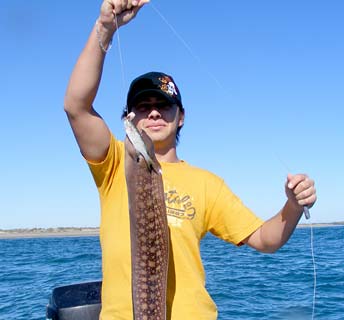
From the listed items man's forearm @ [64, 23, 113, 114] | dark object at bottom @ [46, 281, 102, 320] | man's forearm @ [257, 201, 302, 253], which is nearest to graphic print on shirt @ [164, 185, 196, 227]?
man's forearm @ [257, 201, 302, 253]

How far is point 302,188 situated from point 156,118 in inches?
40.3

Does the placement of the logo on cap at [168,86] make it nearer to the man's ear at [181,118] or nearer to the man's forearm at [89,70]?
the man's ear at [181,118]

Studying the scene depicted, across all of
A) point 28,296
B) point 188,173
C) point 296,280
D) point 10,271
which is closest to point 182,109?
point 188,173

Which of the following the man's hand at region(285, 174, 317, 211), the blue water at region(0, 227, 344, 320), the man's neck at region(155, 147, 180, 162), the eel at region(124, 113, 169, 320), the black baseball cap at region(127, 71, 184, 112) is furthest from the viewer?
the blue water at region(0, 227, 344, 320)

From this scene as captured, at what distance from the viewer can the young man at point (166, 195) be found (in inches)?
115

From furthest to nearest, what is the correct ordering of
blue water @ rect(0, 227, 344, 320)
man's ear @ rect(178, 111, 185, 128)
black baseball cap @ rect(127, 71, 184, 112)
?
blue water @ rect(0, 227, 344, 320) < man's ear @ rect(178, 111, 185, 128) < black baseball cap @ rect(127, 71, 184, 112)

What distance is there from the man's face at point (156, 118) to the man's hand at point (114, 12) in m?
0.61

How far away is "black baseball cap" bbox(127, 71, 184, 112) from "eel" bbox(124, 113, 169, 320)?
562 mm

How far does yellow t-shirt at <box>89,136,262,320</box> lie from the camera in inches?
117

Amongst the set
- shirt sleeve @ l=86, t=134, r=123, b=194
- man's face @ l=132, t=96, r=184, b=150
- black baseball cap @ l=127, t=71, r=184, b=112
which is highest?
black baseball cap @ l=127, t=71, r=184, b=112

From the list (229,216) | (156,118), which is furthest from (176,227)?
(156,118)

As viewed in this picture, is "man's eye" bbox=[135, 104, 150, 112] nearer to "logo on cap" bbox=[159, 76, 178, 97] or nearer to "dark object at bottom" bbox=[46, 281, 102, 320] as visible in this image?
"logo on cap" bbox=[159, 76, 178, 97]

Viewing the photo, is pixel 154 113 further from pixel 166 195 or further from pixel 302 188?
pixel 302 188

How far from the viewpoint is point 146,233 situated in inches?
112
